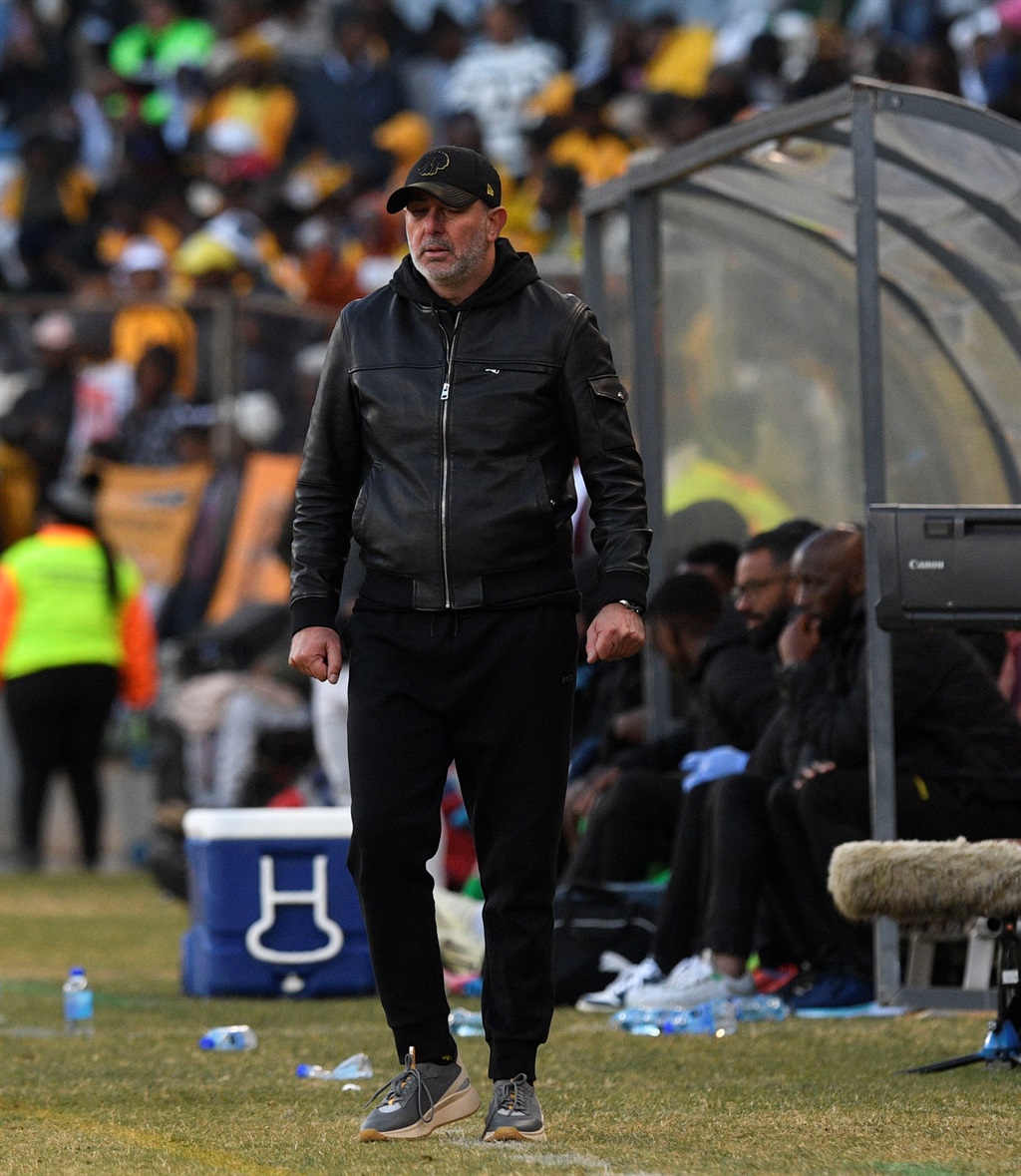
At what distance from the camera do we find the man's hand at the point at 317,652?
201 inches

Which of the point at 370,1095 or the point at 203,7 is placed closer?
the point at 370,1095

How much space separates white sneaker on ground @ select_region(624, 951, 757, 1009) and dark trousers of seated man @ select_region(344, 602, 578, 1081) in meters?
2.24

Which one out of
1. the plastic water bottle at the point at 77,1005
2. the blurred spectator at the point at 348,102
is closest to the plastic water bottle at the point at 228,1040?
the plastic water bottle at the point at 77,1005

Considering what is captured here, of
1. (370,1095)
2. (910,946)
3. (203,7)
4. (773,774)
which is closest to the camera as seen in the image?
(370,1095)

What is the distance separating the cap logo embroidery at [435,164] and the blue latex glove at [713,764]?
347 cm

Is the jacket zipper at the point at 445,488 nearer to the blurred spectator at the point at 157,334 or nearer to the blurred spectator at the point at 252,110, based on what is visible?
the blurred spectator at the point at 157,334

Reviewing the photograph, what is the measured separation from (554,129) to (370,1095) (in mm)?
13075

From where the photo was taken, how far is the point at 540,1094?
19.1 feet

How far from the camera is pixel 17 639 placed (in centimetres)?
1379

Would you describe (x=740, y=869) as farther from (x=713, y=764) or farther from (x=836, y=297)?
(x=836, y=297)

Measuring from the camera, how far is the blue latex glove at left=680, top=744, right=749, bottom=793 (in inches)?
322

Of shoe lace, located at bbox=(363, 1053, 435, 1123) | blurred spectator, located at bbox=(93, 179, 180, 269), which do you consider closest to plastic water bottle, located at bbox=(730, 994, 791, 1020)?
shoe lace, located at bbox=(363, 1053, 435, 1123)

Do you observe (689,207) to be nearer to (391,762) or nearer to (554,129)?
(391,762)

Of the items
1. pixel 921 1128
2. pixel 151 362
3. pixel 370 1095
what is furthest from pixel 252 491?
pixel 921 1128
